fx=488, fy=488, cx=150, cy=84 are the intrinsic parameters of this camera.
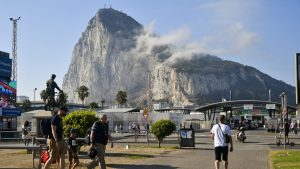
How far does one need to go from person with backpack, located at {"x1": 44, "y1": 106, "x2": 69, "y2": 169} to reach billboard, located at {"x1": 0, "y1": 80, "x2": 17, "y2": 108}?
140ft

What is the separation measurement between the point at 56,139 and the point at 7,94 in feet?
151

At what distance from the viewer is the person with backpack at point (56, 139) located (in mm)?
12461

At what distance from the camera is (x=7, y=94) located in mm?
56344

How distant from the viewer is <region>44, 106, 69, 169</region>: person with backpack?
12.5 m

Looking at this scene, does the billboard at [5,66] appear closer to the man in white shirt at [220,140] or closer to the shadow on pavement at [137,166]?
the shadow on pavement at [137,166]

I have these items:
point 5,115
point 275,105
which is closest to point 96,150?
point 5,115

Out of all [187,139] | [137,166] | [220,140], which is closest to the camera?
[220,140]

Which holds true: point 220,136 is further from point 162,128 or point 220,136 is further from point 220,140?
point 162,128

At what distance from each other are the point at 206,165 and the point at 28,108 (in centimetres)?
12545

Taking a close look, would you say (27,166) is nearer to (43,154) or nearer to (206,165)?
(43,154)

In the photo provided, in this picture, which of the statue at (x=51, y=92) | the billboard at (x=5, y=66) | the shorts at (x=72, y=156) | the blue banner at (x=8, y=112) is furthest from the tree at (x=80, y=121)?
the billboard at (x=5, y=66)

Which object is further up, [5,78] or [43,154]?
[5,78]

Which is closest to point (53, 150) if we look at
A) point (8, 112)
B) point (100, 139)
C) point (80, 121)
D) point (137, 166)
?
point (100, 139)

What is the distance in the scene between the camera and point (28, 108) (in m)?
137
